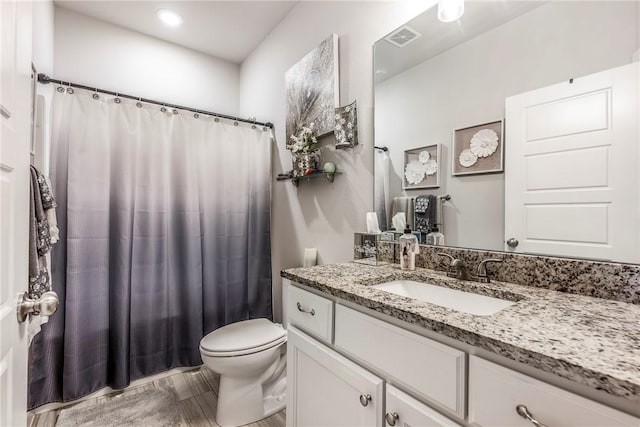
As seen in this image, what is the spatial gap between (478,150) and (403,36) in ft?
2.20

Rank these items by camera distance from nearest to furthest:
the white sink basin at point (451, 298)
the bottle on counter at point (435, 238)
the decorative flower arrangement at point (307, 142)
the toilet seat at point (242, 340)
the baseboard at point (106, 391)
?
the white sink basin at point (451, 298)
the bottle on counter at point (435, 238)
the toilet seat at point (242, 340)
the baseboard at point (106, 391)
the decorative flower arrangement at point (307, 142)

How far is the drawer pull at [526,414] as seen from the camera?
1.68 feet

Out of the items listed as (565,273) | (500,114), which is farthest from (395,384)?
(500,114)

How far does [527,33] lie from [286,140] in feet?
4.96

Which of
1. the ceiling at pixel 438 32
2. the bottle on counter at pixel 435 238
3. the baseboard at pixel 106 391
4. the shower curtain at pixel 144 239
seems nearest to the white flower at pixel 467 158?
the bottle on counter at pixel 435 238

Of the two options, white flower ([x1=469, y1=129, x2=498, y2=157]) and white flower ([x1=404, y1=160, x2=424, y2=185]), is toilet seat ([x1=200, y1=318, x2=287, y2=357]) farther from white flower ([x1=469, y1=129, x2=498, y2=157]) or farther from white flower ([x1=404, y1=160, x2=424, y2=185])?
white flower ([x1=469, y1=129, x2=498, y2=157])

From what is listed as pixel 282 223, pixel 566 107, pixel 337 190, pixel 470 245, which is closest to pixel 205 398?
pixel 282 223

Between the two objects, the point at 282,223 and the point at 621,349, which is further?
the point at 282,223

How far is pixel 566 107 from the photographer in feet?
2.93

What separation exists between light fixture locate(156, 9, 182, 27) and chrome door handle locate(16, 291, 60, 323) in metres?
2.23

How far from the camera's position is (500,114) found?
105cm

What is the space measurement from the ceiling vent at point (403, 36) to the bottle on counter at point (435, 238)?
34.6 inches

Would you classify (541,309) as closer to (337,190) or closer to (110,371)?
(337,190)

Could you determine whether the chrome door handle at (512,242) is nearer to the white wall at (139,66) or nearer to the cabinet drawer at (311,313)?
the cabinet drawer at (311,313)
